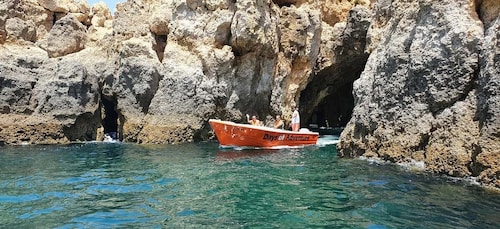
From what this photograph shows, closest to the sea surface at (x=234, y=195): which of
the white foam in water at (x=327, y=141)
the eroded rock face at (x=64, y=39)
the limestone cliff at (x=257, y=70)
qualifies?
the limestone cliff at (x=257, y=70)

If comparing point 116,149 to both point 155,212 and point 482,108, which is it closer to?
point 155,212

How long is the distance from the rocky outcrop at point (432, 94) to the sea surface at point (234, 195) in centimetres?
62

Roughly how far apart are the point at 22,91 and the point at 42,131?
7.18 feet

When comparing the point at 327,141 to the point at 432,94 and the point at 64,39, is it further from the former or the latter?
the point at 64,39

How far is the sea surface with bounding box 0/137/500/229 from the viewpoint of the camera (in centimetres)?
645

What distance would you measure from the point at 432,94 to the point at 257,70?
44.7 feet

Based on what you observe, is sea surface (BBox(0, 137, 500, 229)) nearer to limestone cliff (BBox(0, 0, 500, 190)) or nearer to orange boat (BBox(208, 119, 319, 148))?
limestone cliff (BBox(0, 0, 500, 190))

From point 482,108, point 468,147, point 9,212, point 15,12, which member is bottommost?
point 9,212

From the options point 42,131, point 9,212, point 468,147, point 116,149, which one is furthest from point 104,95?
point 468,147

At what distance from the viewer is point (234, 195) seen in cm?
818

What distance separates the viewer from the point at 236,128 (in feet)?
56.7

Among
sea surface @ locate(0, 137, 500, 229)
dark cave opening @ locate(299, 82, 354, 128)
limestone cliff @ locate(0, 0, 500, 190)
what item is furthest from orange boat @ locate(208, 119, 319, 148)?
dark cave opening @ locate(299, 82, 354, 128)

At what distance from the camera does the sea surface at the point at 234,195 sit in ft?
21.2

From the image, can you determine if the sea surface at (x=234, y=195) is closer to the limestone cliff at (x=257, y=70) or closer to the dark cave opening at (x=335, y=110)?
the limestone cliff at (x=257, y=70)
